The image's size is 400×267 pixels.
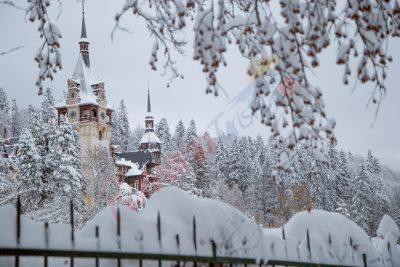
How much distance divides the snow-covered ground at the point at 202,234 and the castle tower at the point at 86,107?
64367mm

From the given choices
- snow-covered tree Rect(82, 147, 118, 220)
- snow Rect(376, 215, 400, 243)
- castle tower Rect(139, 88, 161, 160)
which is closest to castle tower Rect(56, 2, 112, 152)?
castle tower Rect(139, 88, 161, 160)

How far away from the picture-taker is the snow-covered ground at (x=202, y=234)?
352cm

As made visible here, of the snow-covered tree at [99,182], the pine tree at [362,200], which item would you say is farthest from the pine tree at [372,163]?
the snow-covered tree at [99,182]

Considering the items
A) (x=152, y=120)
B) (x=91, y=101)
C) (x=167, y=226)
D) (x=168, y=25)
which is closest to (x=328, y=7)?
(x=168, y=25)

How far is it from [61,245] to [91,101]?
67545 mm

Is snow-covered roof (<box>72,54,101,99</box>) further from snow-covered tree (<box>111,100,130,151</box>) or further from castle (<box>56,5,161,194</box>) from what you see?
snow-covered tree (<box>111,100,130,151</box>)

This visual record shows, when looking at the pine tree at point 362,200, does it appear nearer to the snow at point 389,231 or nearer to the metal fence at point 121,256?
the snow at point 389,231

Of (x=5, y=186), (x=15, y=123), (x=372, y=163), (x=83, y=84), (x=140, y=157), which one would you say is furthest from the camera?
(x=15, y=123)

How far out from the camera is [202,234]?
4117 mm

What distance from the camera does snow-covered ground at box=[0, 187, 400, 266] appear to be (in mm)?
3517

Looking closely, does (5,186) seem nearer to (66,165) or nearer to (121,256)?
(66,165)

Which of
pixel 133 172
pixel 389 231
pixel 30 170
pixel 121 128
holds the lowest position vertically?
pixel 389 231

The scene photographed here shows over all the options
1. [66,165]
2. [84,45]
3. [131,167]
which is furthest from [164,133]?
[66,165]

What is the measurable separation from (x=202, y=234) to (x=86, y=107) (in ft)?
223
